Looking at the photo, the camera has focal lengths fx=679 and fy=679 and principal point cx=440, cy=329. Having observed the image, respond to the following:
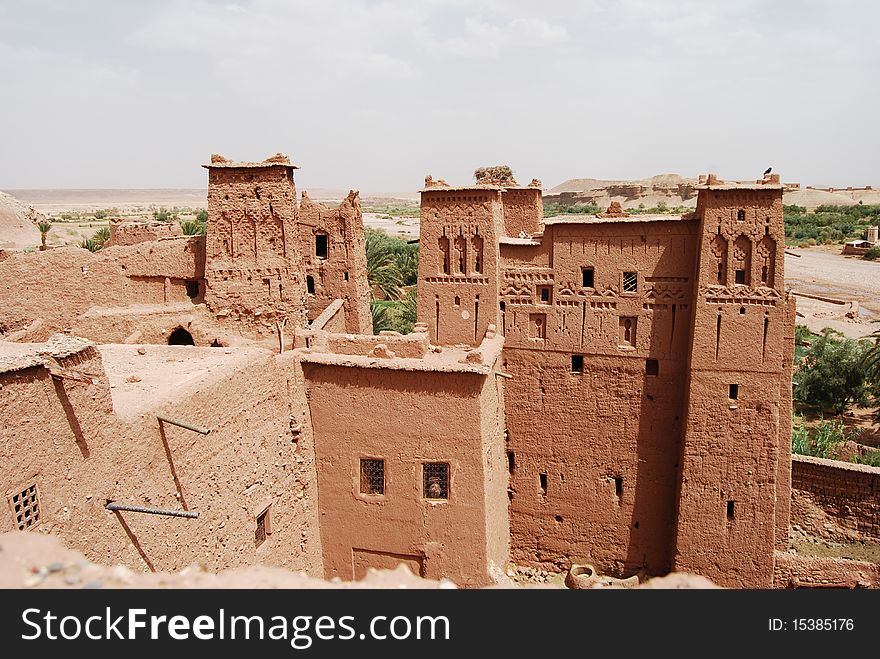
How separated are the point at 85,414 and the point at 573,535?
12.0 m

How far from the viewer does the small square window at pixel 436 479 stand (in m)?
13.5

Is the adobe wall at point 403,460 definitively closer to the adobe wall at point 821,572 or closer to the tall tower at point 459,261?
the tall tower at point 459,261

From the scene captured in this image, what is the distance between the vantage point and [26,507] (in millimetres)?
7473

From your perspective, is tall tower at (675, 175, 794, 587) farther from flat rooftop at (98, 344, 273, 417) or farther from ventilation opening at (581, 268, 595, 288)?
flat rooftop at (98, 344, 273, 417)

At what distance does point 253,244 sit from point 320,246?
4382mm

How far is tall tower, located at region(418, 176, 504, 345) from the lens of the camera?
16.0 meters

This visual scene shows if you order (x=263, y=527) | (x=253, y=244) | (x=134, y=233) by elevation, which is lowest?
(x=263, y=527)

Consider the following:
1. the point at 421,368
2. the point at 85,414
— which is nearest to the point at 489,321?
the point at 421,368

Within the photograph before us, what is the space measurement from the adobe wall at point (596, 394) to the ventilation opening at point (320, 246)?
22.0 feet

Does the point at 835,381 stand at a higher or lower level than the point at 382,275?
lower

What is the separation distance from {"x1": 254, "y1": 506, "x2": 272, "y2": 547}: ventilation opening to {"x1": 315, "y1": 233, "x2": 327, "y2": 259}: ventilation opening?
9.96 meters

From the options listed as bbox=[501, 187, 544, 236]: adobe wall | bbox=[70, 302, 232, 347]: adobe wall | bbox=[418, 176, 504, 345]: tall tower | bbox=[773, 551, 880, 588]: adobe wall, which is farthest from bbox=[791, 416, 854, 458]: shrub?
bbox=[70, 302, 232, 347]: adobe wall

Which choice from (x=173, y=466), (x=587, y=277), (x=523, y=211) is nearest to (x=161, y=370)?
(x=173, y=466)

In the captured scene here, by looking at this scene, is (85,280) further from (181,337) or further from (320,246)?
(320,246)
